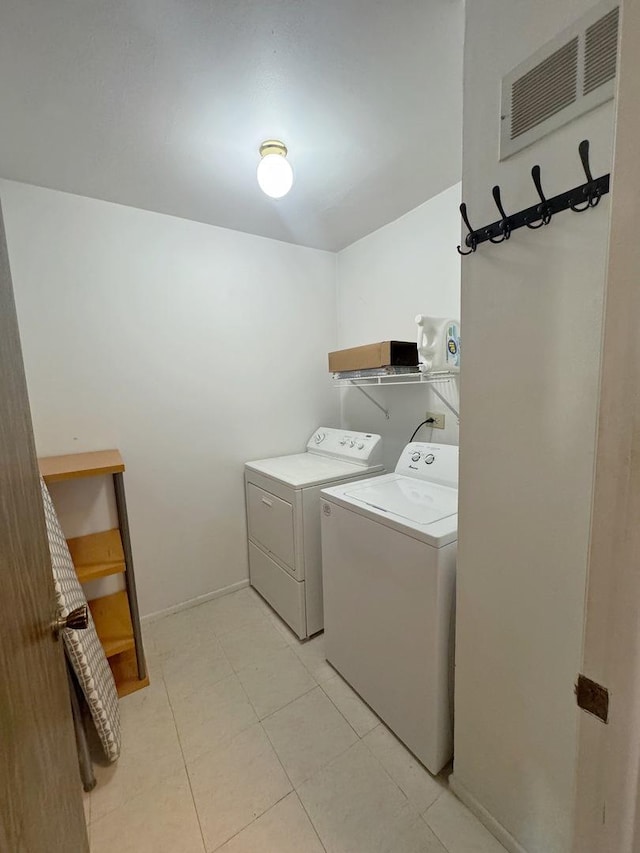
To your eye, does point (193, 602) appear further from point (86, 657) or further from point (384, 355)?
point (384, 355)

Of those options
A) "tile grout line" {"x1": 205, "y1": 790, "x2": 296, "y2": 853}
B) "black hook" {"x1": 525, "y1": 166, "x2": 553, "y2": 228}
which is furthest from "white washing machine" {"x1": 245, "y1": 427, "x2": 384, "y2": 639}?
"black hook" {"x1": 525, "y1": 166, "x2": 553, "y2": 228}

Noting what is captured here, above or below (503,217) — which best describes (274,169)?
above

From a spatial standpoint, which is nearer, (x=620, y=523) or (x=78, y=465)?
(x=620, y=523)

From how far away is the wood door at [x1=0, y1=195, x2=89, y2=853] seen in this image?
468 mm

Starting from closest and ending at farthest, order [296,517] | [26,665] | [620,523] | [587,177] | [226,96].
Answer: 1. [620,523]
2. [26,665]
3. [587,177]
4. [226,96]
5. [296,517]

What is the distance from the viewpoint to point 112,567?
5.39 ft

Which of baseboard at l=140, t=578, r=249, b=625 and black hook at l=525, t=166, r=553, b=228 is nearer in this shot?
black hook at l=525, t=166, r=553, b=228

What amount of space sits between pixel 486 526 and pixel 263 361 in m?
1.84

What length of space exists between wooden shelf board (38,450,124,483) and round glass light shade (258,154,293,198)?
54.5 inches

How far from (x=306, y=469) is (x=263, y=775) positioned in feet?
4.42

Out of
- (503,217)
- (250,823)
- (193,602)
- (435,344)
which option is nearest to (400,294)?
(435,344)

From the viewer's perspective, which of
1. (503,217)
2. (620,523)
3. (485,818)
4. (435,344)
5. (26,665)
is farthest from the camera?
(435,344)

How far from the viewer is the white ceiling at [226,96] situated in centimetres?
100

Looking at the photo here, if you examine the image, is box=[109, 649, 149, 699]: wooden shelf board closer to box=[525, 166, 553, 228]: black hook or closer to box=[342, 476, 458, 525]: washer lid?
box=[342, 476, 458, 525]: washer lid
